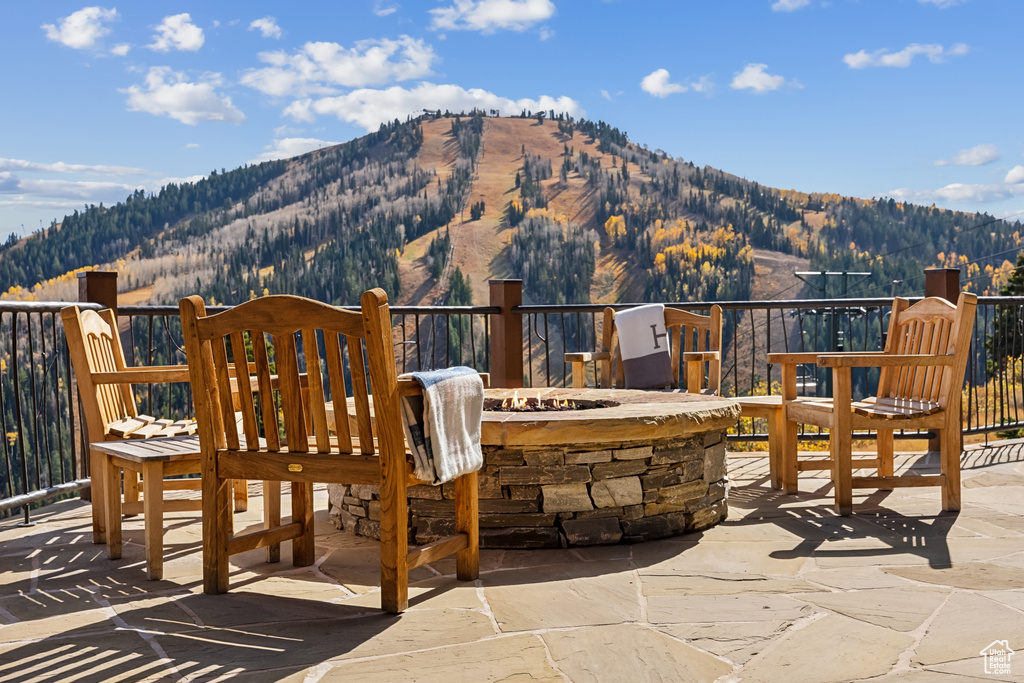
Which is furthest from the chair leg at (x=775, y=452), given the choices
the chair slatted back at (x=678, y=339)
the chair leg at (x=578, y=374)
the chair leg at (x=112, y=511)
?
the chair leg at (x=112, y=511)

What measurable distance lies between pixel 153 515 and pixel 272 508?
460mm

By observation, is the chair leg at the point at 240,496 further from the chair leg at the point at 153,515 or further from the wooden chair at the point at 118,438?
the chair leg at the point at 153,515

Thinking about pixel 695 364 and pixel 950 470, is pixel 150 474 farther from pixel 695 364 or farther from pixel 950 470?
pixel 950 470

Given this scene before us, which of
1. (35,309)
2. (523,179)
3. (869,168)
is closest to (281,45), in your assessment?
(523,179)

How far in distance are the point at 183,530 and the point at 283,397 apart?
63.3 inches

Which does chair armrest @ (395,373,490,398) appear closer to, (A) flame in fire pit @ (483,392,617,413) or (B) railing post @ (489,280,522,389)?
(A) flame in fire pit @ (483,392,617,413)

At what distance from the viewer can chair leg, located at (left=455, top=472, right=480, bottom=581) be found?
2.73m

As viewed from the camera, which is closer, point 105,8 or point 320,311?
point 320,311

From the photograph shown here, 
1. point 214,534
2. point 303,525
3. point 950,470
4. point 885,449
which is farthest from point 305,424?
point 885,449

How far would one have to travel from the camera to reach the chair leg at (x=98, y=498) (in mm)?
3174

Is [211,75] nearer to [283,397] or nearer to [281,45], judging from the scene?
[281,45]

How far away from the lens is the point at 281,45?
84312 mm

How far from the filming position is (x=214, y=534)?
8.47 feet

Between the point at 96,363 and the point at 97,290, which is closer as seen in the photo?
the point at 96,363
